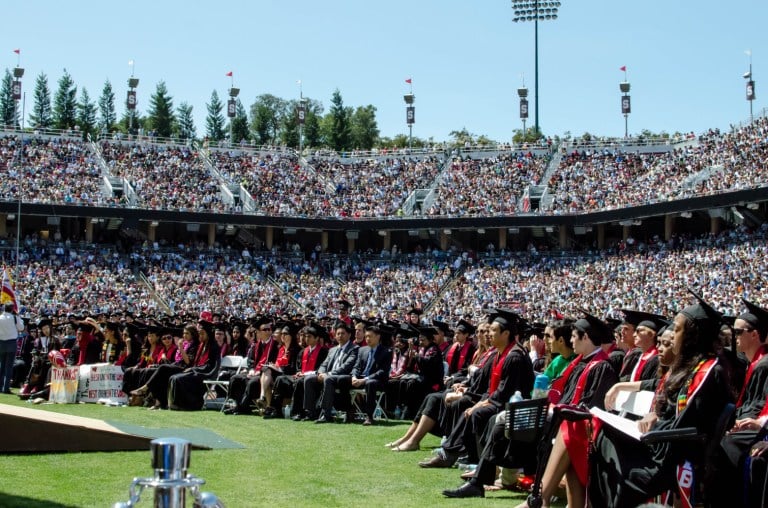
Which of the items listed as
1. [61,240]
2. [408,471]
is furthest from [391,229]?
[408,471]

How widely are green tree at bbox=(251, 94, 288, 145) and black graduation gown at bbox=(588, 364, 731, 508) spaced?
102785mm

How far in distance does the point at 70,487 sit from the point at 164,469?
6126mm

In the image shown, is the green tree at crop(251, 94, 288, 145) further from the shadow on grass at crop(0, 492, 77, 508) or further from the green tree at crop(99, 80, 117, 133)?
the shadow on grass at crop(0, 492, 77, 508)

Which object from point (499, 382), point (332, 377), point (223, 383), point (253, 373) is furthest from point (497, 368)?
point (223, 383)

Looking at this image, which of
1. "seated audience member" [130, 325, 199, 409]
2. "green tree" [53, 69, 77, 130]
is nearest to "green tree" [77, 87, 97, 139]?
"green tree" [53, 69, 77, 130]

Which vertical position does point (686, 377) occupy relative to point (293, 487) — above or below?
above

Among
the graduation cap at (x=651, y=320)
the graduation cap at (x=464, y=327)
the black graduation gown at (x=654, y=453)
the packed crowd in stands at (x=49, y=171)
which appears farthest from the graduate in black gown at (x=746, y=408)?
the packed crowd in stands at (x=49, y=171)

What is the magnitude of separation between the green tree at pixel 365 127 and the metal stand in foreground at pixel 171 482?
10213 centimetres

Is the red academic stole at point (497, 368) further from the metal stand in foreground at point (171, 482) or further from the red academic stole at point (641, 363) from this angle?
the metal stand in foreground at point (171, 482)

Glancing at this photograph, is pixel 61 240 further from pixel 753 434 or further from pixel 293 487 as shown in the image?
pixel 753 434

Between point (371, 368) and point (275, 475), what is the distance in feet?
20.8

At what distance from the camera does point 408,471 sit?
10.8 m

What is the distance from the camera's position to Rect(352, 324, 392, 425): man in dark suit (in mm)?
16234

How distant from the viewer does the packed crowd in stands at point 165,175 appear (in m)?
52.7
